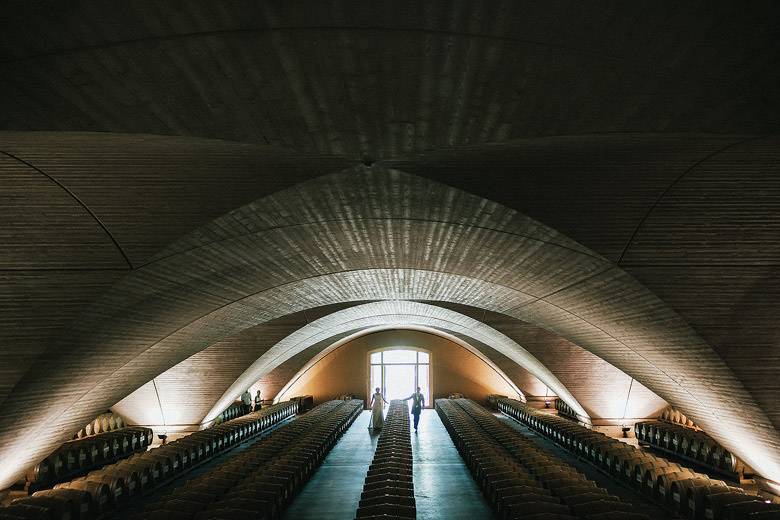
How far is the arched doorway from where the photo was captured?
2872cm

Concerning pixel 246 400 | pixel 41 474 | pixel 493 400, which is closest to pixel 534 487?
pixel 41 474

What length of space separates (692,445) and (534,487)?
7050 millimetres

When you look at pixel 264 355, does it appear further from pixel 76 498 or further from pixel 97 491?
pixel 76 498

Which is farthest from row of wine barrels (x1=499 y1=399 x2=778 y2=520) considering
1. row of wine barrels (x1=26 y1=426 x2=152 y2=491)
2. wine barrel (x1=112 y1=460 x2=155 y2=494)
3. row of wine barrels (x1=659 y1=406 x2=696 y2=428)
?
row of wine barrels (x1=26 y1=426 x2=152 y2=491)

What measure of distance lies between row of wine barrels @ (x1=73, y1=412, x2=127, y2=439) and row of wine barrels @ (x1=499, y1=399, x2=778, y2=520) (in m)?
12.5

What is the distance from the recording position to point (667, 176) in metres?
4.98

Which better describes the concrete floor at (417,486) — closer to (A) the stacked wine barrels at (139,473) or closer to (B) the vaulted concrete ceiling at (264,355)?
(A) the stacked wine barrels at (139,473)

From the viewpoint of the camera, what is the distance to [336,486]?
9.62 metres

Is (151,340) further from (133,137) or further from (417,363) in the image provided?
(417,363)

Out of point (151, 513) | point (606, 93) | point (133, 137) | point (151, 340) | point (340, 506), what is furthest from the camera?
point (151, 340)

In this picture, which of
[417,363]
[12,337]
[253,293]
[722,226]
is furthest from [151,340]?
[417,363]

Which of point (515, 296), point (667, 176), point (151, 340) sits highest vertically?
point (667, 176)

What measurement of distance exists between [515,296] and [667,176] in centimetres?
576

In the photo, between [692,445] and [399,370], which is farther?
[399,370]
